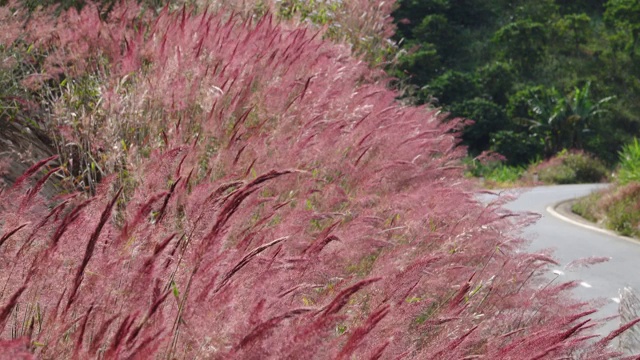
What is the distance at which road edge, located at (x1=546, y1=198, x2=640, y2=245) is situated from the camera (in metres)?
16.1

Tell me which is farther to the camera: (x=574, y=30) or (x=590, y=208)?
(x=574, y=30)

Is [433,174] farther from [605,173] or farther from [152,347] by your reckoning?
[605,173]

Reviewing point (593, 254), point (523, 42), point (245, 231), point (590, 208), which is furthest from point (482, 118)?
point (245, 231)

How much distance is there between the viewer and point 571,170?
35.9m

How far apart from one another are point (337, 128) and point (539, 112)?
123 ft

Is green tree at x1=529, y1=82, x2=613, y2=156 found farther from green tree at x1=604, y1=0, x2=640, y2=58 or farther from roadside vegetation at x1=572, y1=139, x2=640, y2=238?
roadside vegetation at x1=572, y1=139, x2=640, y2=238

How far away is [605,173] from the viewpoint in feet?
122

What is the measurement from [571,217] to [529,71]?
94.2 ft

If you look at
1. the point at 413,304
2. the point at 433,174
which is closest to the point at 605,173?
the point at 433,174

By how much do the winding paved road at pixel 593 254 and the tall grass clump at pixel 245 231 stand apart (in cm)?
325

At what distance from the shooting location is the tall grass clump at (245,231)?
2.04 meters

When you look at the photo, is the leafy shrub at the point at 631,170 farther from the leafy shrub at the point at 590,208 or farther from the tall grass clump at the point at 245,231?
the tall grass clump at the point at 245,231

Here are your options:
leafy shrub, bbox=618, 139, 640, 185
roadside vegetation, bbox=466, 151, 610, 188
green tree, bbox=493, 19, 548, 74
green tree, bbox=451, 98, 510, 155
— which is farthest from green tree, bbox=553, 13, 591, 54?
leafy shrub, bbox=618, 139, 640, 185

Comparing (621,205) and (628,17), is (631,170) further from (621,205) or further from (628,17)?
(628,17)
